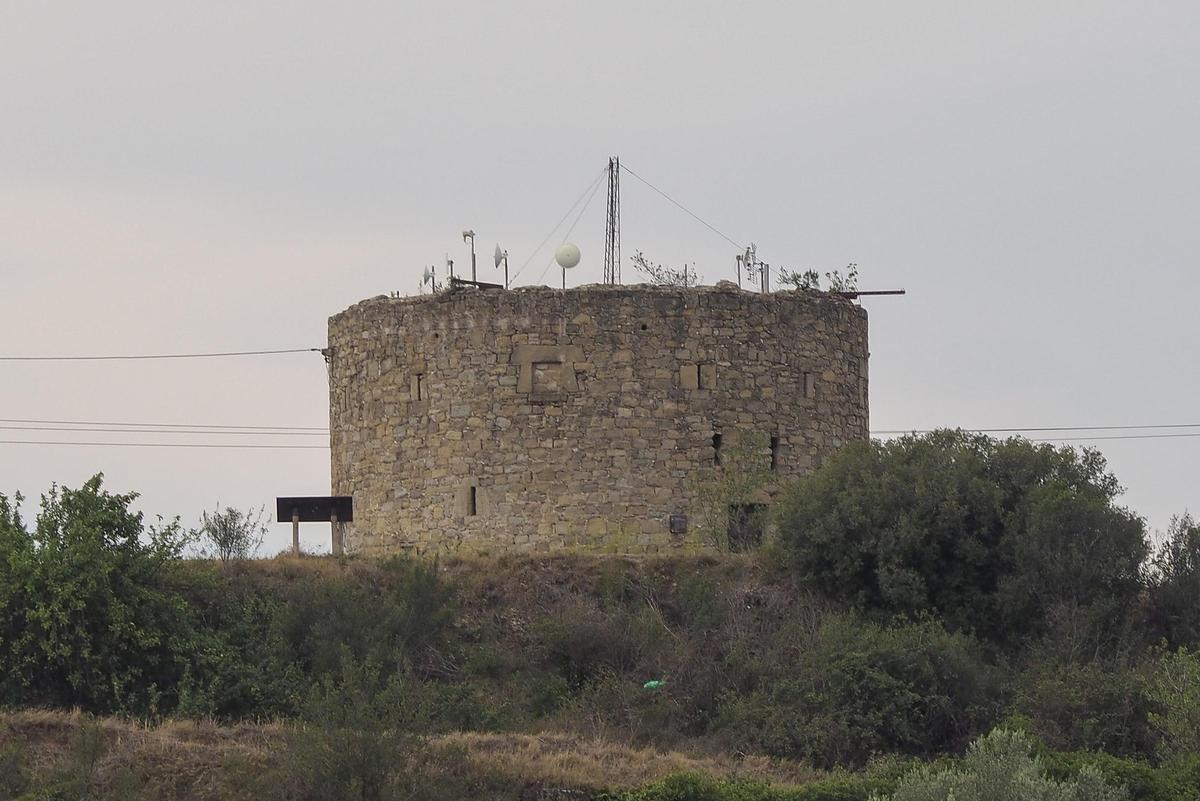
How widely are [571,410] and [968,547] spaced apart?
527 cm

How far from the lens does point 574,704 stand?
2531 cm

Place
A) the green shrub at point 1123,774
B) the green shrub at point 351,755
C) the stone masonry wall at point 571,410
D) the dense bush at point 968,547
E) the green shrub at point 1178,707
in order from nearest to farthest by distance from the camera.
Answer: the green shrub at point 351,755, the green shrub at point 1123,774, the green shrub at point 1178,707, the dense bush at point 968,547, the stone masonry wall at point 571,410

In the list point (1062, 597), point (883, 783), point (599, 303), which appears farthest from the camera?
point (599, 303)

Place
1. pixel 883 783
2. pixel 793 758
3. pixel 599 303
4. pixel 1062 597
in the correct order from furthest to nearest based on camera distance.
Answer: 1. pixel 599 303
2. pixel 1062 597
3. pixel 793 758
4. pixel 883 783

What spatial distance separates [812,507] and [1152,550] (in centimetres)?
394

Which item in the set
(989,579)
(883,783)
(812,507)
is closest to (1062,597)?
(989,579)

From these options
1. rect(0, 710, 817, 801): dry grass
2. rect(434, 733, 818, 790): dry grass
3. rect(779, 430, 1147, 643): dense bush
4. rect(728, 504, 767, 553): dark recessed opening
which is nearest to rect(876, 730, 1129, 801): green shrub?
rect(434, 733, 818, 790): dry grass

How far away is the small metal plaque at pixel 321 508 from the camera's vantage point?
30.1 metres

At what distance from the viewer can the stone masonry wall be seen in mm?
28797

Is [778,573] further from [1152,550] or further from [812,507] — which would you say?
[1152,550]

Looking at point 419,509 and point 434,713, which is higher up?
point 419,509

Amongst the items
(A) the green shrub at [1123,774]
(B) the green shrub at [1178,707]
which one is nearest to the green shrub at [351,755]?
(A) the green shrub at [1123,774]

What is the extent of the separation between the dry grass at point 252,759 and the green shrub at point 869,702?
83 cm

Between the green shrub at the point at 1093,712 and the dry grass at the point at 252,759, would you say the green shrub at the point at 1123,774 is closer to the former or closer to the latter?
the green shrub at the point at 1093,712
